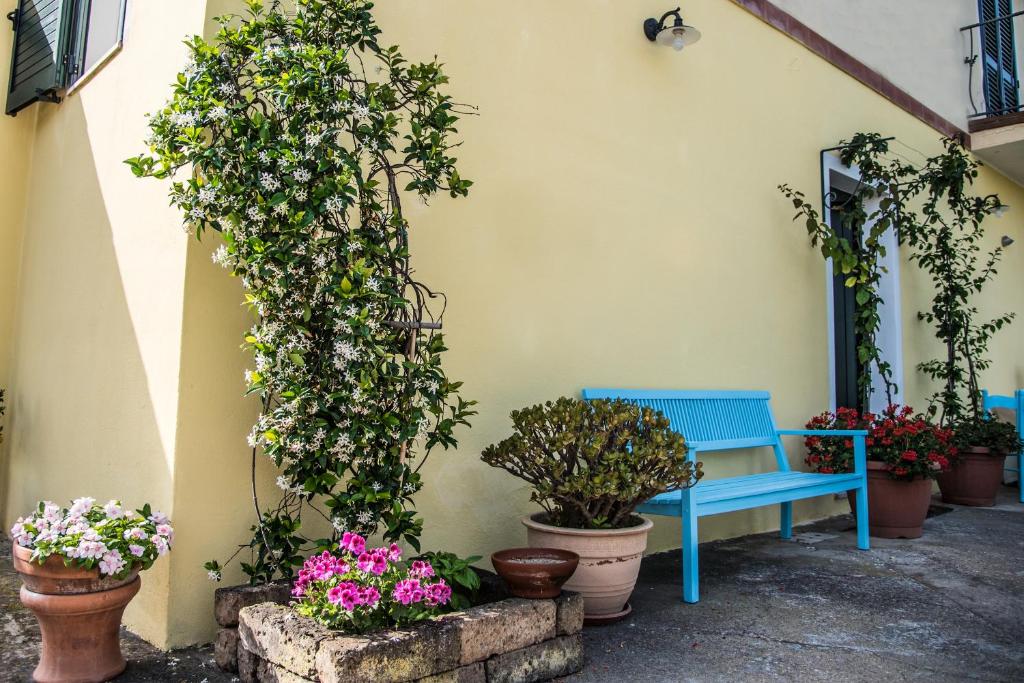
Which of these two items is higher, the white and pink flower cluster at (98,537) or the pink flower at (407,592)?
the white and pink flower cluster at (98,537)

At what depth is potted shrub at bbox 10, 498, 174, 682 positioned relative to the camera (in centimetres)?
234

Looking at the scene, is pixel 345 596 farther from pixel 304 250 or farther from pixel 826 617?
pixel 826 617

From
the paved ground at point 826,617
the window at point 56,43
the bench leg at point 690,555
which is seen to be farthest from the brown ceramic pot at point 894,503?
the window at point 56,43

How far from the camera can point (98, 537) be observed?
2.35 metres

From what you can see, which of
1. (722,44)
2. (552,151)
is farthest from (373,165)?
(722,44)

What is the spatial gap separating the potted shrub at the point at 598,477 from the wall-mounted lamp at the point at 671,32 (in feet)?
7.44

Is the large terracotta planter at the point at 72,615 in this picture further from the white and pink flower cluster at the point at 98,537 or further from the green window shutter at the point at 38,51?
the green window shutter at the point at 38,51

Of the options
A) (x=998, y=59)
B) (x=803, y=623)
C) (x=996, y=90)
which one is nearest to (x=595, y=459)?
(x=803, y=623)

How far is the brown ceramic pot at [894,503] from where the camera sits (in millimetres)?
4828

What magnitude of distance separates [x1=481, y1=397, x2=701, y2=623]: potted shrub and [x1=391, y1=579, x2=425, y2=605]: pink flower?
0.89 metres

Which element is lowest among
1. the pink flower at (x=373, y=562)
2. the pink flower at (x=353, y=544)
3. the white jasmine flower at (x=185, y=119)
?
the pink flower at (x=373, y=562)

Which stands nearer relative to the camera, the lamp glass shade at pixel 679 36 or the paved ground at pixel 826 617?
the paved ground at pixel 826 617

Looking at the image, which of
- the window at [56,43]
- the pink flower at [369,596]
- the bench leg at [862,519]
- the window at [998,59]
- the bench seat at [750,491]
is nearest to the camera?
the pink flower at [369,596]

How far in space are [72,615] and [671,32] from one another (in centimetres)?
390
